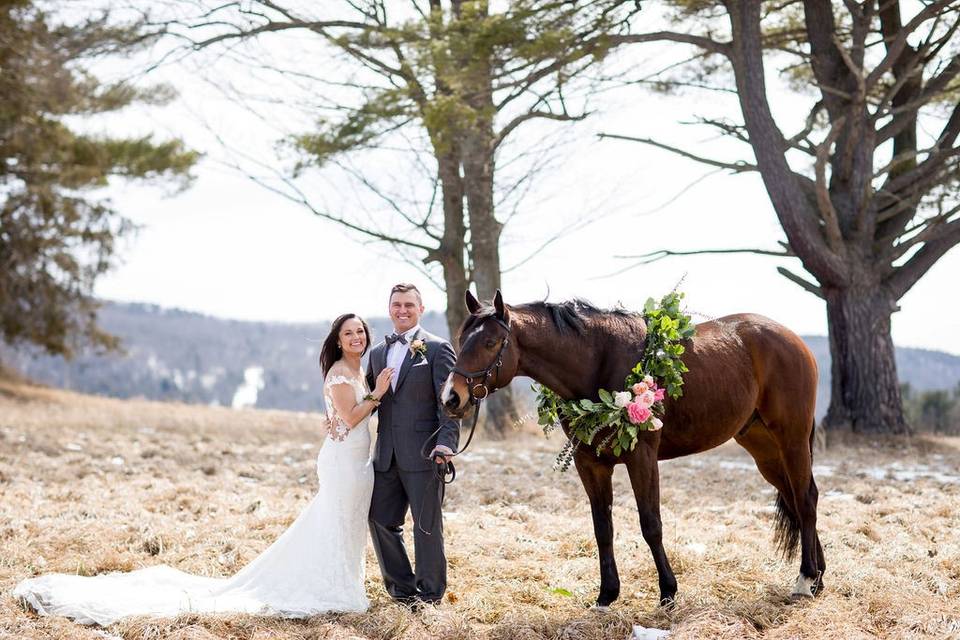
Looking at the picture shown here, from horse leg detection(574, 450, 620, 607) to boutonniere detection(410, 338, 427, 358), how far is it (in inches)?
39.9

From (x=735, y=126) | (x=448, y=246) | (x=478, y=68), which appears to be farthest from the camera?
(x=448, y=246)

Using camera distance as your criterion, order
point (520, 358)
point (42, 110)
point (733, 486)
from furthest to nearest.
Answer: point (42, 110) < point (733, 486) < point (520, 358)

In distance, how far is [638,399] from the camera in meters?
4.44

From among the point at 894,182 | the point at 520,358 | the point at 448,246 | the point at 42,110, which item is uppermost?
the point at 42,110

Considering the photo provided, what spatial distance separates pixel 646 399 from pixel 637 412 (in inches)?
3.6

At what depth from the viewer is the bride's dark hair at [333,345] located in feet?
16.8

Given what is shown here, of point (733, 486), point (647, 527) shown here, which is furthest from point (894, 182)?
point (647, 527)

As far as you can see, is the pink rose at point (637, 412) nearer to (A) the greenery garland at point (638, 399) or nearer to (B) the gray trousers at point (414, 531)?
(A) the greenery garland at point (638, 399)

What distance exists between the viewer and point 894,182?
501 inches

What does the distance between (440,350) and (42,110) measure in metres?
19.6

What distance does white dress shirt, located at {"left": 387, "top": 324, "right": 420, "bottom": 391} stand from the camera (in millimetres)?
4953

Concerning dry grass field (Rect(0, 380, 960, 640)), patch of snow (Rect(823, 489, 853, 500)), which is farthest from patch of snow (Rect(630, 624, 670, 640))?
patch of snow (Rect(823, 489, 853, 500))

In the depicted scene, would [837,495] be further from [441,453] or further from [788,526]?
[441,453]

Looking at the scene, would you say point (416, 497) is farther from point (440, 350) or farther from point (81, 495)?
point (81, 495)
